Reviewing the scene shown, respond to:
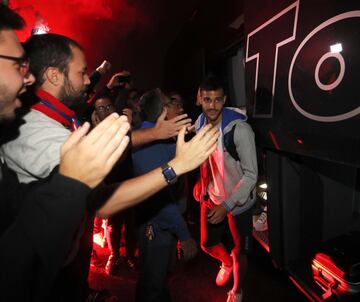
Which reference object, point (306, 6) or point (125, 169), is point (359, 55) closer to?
point (306, 6)

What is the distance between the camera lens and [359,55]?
1.30 metres

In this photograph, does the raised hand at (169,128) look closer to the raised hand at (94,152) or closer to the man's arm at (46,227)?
the raised hand at (94,152)

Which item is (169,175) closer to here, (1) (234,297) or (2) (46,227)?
(2) (46,227)

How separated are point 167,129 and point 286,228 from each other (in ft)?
4.62

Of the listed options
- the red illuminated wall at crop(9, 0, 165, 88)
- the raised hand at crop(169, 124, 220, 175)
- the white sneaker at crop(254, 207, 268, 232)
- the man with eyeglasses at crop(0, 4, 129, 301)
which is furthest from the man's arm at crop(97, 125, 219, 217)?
the red illuminated wall at crop(9, 0, 165, 88)

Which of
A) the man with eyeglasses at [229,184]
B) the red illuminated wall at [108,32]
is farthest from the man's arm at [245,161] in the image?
the red illuminated wall at [108,32]

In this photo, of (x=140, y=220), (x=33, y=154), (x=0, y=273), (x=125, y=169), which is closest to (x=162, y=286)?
(x=140, y=220)

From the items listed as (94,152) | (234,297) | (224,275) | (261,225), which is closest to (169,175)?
(94,152)

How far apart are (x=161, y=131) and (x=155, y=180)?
0.87 metres

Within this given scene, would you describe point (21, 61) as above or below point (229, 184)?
above

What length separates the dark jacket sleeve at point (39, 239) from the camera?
0.81 m

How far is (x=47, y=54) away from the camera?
177 cm

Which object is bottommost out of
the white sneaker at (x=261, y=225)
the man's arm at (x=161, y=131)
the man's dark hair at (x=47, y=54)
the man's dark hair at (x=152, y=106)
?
the white sneaker at (x=261, y=225)

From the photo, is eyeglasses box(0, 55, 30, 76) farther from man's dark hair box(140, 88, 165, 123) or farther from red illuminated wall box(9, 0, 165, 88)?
red illuminated wall box(9, 0, 165, 88)
